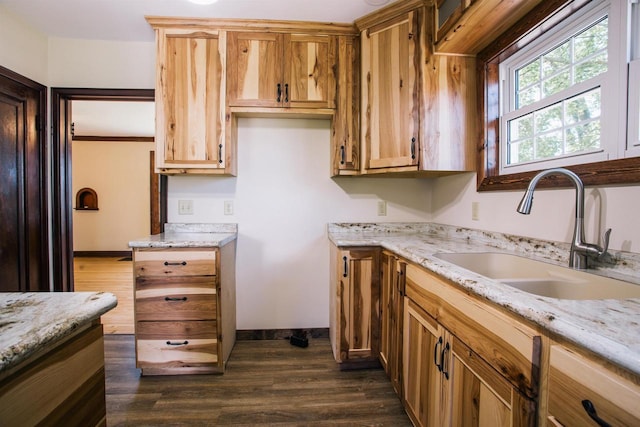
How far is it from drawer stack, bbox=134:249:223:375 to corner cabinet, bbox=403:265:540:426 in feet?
3.94

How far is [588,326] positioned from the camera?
55 cm

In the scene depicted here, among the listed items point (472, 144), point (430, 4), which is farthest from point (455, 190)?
point (430, 4)

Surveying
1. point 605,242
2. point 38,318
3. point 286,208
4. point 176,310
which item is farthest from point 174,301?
point 605,242

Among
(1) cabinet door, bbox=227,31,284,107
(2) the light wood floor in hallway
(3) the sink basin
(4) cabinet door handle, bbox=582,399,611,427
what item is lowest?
(2) the light wood floor in hallway

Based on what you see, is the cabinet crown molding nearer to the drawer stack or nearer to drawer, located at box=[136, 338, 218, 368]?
the drawer stack

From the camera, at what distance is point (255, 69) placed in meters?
1.96

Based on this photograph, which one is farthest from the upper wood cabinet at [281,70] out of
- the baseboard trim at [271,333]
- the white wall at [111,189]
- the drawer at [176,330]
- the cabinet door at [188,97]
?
the white wall at [111,189]

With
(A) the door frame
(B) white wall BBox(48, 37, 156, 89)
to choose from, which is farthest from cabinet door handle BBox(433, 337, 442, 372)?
(B) white wall BBox(48, 37, 156, 89)

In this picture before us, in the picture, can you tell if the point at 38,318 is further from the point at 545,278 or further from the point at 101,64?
the point at 101,64

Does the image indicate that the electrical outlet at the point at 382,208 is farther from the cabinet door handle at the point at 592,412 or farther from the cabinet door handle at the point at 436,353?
the cabinet door handle at the point at 592,412

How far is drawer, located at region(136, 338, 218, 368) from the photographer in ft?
5.88

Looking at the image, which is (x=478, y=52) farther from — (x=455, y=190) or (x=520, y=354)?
(x=520, y=354)

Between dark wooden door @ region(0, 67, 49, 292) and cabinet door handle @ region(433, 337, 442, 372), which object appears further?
dark wooden door @ region(0, 67, 49, 292)

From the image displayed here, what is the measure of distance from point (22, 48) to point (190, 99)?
51.3 inches
